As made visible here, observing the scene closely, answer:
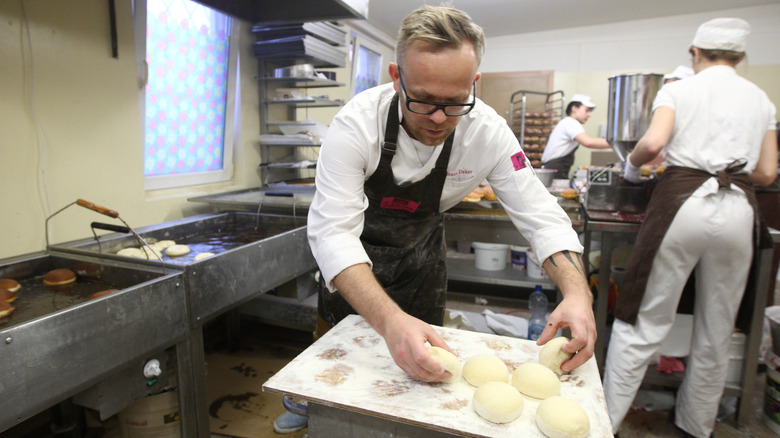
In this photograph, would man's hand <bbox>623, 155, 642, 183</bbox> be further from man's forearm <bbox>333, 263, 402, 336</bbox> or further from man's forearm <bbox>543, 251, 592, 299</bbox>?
man's forearm <bbox>333, 263, 402, 336</bbox>

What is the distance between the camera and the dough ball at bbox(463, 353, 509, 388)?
1063 mm

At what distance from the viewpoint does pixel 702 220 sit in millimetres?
1971

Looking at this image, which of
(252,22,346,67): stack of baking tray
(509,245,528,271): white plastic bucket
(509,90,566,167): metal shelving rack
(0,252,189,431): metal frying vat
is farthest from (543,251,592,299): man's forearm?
(509,90,566,167): metal shelving rack

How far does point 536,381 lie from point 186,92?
116 inches

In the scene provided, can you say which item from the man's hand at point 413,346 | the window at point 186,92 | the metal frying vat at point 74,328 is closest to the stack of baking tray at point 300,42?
the window at point 186,92

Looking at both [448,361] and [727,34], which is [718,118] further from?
[448,361]

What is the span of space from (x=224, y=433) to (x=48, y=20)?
2.14 m

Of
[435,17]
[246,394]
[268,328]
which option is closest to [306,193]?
[268,328]

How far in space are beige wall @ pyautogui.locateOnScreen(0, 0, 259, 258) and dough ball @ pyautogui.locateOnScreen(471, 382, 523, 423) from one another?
214 centimetres

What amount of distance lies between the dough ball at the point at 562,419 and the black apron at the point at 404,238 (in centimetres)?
81

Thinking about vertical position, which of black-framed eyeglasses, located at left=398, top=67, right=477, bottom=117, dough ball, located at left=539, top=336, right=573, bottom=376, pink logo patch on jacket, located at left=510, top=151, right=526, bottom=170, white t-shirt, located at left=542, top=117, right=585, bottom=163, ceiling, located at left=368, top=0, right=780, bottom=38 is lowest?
dough ball, located at left=539, top=336, right=573, bottom=376

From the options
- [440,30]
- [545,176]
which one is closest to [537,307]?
[545,176]

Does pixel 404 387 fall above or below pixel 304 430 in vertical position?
above

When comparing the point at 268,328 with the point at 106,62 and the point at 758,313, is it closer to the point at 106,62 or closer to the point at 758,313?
the point at 106,62
